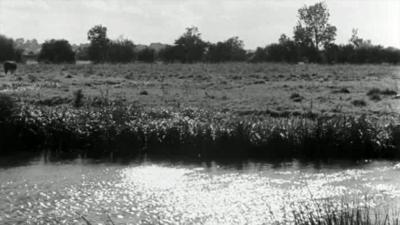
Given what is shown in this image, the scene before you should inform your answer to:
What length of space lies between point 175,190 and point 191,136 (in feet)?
14.8

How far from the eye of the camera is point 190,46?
8700cm

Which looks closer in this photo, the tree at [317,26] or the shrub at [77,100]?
the shrub at [77,100]

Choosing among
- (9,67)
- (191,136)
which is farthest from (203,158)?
(9,67)

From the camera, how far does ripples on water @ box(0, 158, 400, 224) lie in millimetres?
11266

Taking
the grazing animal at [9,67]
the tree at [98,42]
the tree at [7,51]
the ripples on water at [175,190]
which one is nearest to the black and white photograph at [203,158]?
the ripples on water at [175,190]

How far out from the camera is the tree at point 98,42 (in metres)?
89.6

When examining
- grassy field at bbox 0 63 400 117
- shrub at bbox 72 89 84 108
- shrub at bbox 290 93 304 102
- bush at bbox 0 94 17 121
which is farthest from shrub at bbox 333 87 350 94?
bush at bbox 0 94 17 121

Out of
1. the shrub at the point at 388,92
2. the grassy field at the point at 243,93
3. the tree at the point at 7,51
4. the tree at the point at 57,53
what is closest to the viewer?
the grassy field at the point at 243,93

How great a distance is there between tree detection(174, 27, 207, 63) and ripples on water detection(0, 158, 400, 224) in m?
64.2

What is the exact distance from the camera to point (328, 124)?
17.9 meters

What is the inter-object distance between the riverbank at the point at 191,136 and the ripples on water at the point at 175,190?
100 centimetres

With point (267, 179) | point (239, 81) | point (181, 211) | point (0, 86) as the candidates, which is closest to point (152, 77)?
point (239, 81)

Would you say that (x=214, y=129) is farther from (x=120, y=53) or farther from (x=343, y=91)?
(x=120, y=53)

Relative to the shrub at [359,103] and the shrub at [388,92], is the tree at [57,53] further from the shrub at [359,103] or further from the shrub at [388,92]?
the shrub at [359,103]
